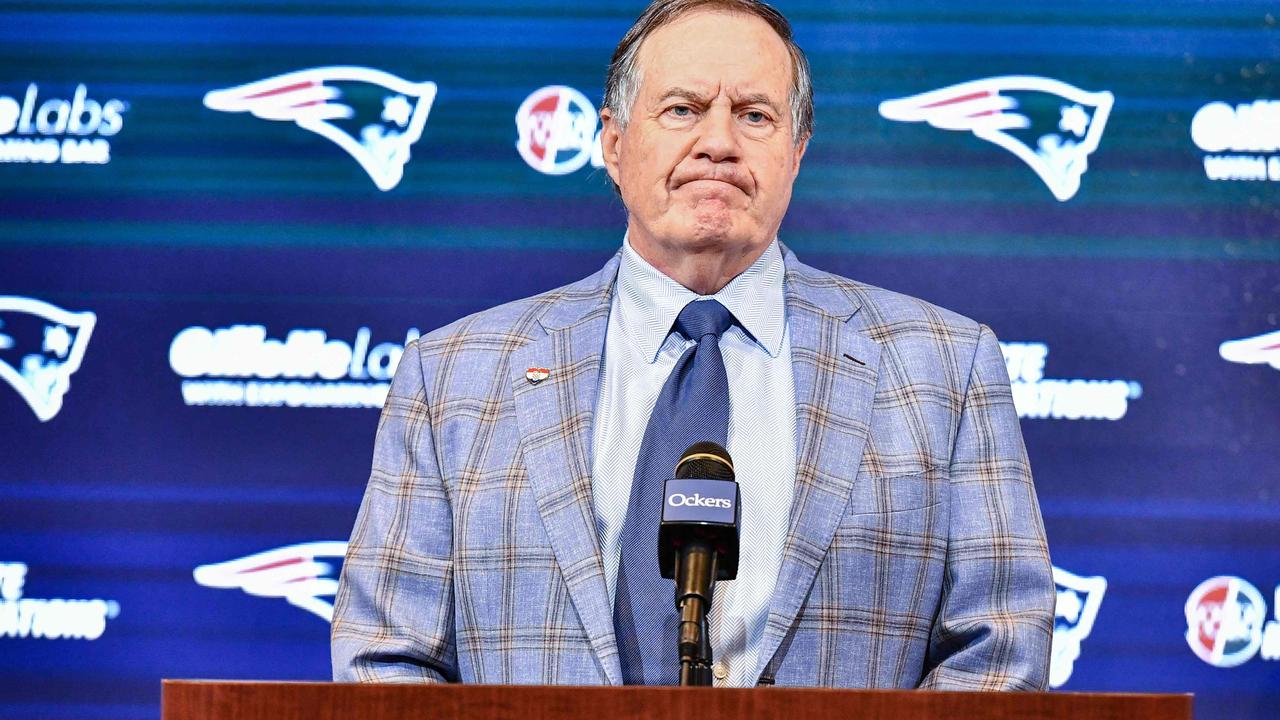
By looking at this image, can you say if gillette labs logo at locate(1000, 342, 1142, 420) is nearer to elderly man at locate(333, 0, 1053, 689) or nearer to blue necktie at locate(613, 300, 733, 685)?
elderly man at locate(333, 0, 1053, 689)

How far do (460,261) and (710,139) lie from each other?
1.14 metres

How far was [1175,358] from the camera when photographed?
3168 mm

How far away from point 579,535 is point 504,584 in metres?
0.13

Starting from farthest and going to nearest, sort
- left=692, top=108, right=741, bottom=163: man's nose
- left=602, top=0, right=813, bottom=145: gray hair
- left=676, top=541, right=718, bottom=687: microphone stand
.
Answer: left=602, top=0, right=813, bottom=145: gray hair
left=692, top=108, right=741, bottom=163: man's nose
left=676, top=541, right=718, bottom=687: microphone stand

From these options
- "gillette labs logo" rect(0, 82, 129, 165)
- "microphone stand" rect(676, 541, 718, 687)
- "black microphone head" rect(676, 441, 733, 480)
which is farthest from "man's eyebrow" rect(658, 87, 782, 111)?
"gillette labs logo" rect(0, 82, 129, 165)

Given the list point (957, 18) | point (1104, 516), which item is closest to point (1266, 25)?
point (957, 18)

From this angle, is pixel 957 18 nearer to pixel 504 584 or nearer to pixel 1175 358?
pixel 1175 358

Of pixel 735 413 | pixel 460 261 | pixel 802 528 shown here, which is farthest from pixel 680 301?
pixel 460 261

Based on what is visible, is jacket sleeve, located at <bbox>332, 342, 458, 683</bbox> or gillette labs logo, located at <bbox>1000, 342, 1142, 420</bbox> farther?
gillette labs logo, located at <bbox>1000, 342, 1142, 420</bbox>

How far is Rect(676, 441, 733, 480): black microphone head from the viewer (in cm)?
160

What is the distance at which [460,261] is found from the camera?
127 inches

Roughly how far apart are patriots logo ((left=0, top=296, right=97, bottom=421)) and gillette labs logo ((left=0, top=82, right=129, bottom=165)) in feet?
1.09

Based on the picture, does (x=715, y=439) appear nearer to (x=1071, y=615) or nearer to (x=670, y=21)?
(x=670, y=21)

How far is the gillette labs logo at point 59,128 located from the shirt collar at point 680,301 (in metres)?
1.50
